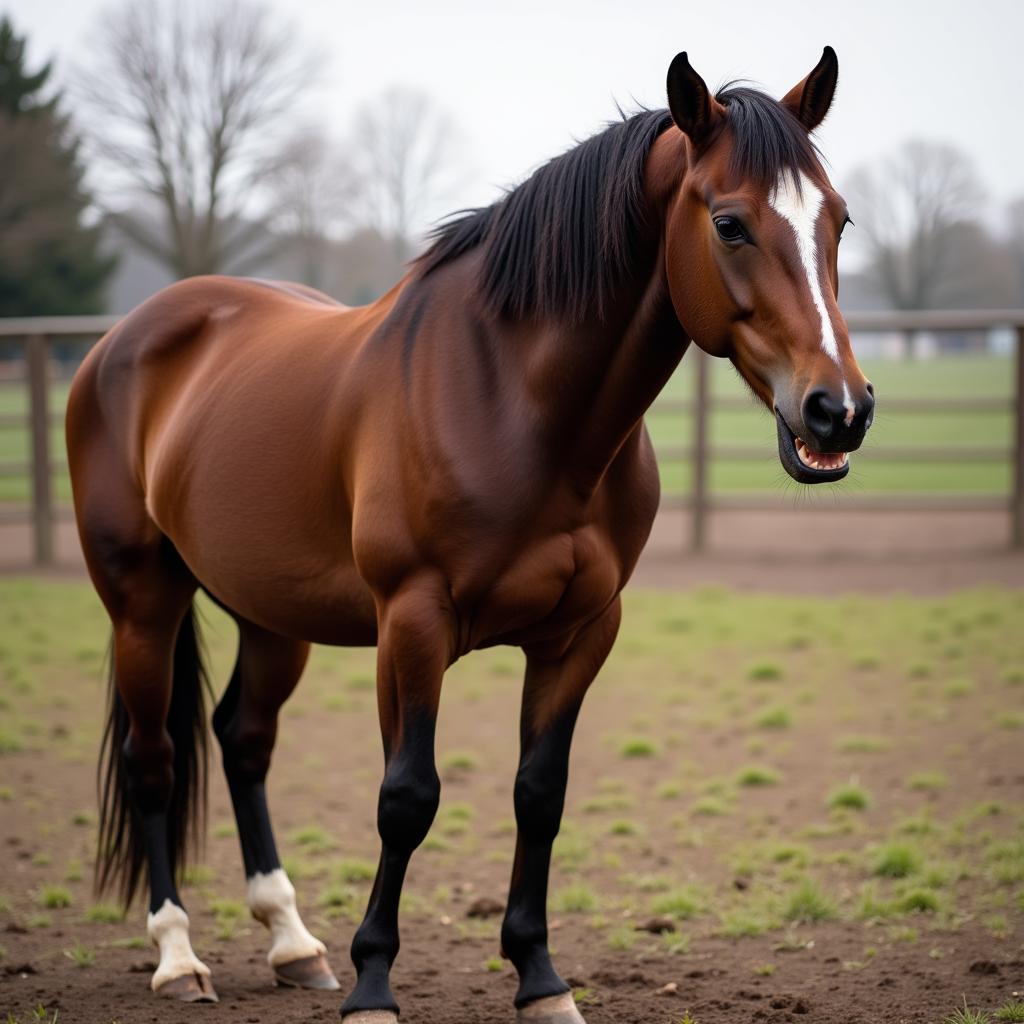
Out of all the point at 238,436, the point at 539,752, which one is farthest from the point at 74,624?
the point at 539,752

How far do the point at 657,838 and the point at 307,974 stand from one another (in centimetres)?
182

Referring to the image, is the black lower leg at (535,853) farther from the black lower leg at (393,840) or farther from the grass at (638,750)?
the grass at (638,750)

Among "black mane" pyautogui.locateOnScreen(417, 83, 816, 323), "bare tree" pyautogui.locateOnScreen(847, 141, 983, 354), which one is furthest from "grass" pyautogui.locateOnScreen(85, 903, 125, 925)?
"bare tree" pyautogui.locateOnScreen(847, 141, 983, 354)

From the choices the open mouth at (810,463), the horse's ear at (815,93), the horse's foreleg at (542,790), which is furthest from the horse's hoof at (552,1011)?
the horse's ear at (815,93)

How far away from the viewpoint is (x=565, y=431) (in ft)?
8.50

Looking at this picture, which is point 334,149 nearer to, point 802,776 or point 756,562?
point 756,562

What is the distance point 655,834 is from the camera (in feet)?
15.6

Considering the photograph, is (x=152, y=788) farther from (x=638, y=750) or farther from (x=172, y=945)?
(x=638, y=750)

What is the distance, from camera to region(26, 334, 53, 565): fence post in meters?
10.6

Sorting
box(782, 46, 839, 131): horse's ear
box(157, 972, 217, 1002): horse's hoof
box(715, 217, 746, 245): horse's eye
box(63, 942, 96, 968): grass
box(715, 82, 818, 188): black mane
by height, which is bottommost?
box(63, 942, 96, 968): grass

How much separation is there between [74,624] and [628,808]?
5207mm

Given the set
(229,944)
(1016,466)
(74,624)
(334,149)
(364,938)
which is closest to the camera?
(364,938)

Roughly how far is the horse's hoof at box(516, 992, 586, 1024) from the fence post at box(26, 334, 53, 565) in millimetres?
9033

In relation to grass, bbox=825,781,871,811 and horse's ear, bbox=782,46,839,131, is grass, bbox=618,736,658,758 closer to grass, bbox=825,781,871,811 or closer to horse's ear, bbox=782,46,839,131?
grass, bbox=825,781,871,811
